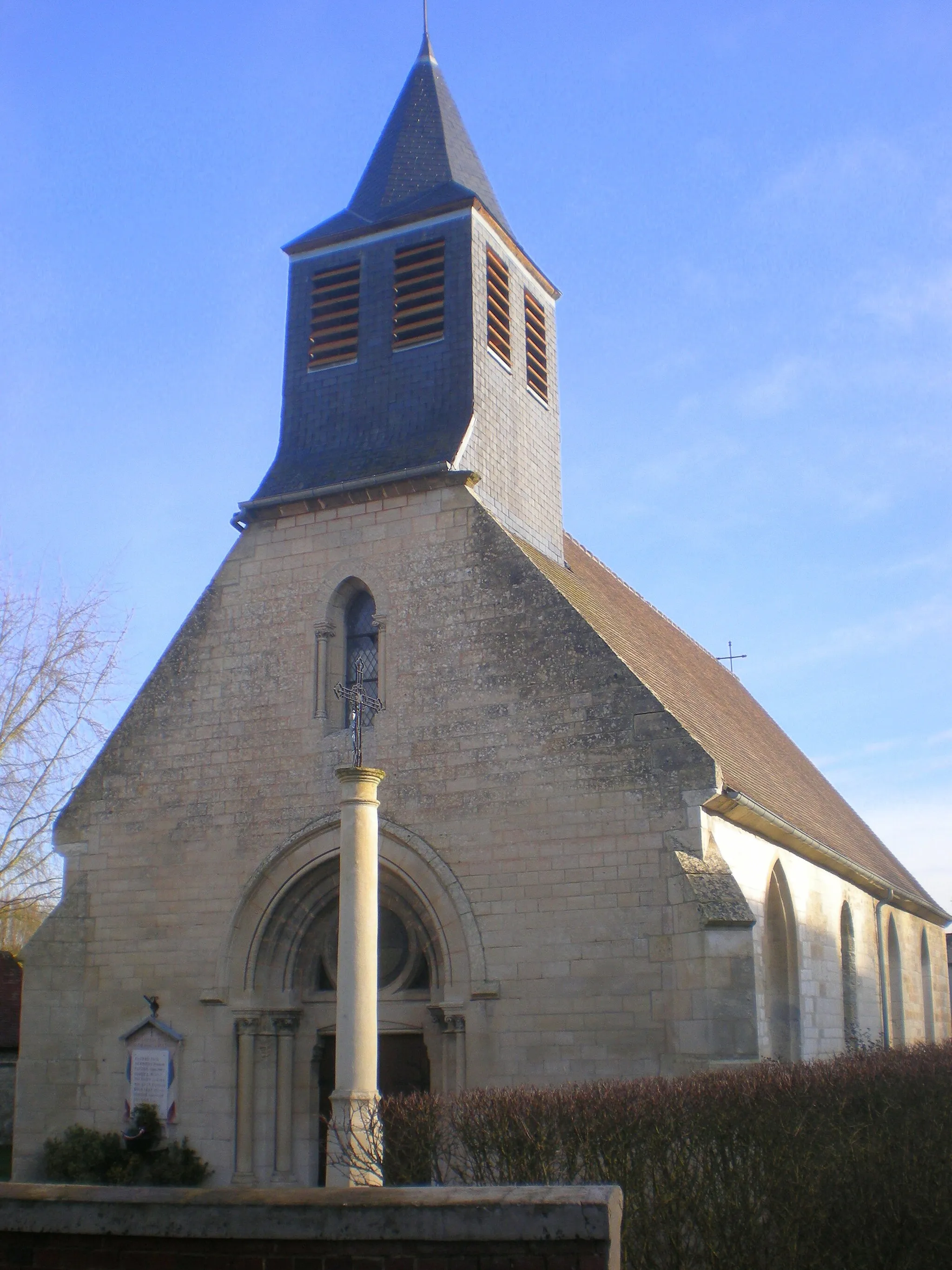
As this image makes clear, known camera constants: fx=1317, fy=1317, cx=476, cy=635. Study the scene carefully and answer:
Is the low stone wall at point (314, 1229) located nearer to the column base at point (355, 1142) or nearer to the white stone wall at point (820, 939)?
the column base at point (355, 1142)

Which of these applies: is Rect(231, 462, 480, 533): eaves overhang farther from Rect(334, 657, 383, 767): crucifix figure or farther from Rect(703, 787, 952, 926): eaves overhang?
Rect(703, 787, 952, 926): eaves overhang

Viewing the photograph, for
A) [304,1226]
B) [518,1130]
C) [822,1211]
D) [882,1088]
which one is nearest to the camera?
[304,1226]

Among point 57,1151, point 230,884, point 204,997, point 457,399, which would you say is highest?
point 457,399

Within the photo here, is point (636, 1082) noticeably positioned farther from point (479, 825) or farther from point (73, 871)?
point (73, 871)

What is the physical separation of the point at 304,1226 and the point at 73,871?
1176cm

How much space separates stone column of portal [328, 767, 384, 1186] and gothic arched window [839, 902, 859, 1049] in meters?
9.25

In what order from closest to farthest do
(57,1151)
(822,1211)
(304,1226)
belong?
(304,1226) → (822,1211) → (57,1151)

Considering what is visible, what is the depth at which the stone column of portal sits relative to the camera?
1056cm

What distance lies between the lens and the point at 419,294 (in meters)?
16.9

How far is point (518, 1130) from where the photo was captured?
894cm

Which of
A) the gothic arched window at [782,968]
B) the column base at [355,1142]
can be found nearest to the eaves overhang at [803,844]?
the gothic arched window at [782,968]

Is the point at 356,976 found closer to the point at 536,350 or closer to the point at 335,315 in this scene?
the point at 335,315

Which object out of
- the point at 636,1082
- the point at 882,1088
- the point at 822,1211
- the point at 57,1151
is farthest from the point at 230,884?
the point at 822,1211

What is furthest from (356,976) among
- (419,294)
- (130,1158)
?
(419,294)
